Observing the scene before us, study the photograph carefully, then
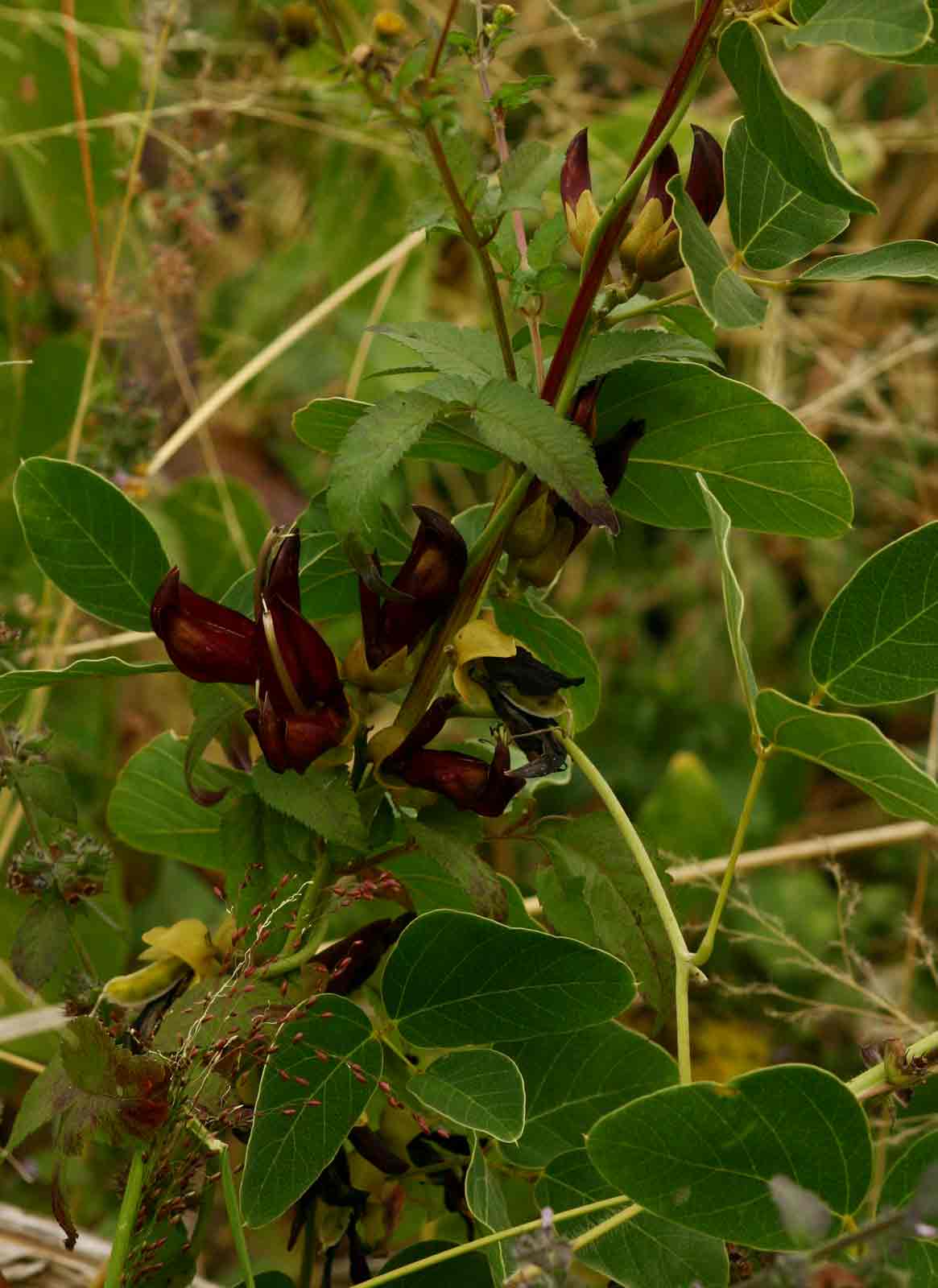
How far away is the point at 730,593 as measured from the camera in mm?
434

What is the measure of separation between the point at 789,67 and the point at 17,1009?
5.00 ft

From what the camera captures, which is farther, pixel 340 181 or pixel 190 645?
pixel 340 181

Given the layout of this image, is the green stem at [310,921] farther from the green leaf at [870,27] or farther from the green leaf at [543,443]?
the green leaf at [870,27]

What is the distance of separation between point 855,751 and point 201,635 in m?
0.20

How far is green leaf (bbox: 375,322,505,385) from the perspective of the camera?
0.43m

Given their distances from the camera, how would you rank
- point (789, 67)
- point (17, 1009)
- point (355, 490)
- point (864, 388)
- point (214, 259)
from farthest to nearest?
1. point (789, 67)
2. point (214, 259)
3. point (864, 388)
4. point (17, 1009)
5. point (355, 490)

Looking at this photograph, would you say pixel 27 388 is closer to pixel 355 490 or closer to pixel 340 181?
pixel 340 181

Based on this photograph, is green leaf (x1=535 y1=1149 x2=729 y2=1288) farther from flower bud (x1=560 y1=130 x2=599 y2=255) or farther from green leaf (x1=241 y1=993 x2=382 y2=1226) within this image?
flower bud (x1=560 y1=130 x2=599 y2=255)

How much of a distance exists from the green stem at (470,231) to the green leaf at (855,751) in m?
0.13

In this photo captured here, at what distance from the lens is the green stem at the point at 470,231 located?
1.25 ft

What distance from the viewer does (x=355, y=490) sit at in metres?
0.37

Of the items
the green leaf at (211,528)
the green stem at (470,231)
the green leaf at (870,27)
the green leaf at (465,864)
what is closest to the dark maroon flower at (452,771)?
the green leaf at (465,864)

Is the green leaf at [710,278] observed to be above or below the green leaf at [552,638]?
above

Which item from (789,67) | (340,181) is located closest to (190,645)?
(340,181)
